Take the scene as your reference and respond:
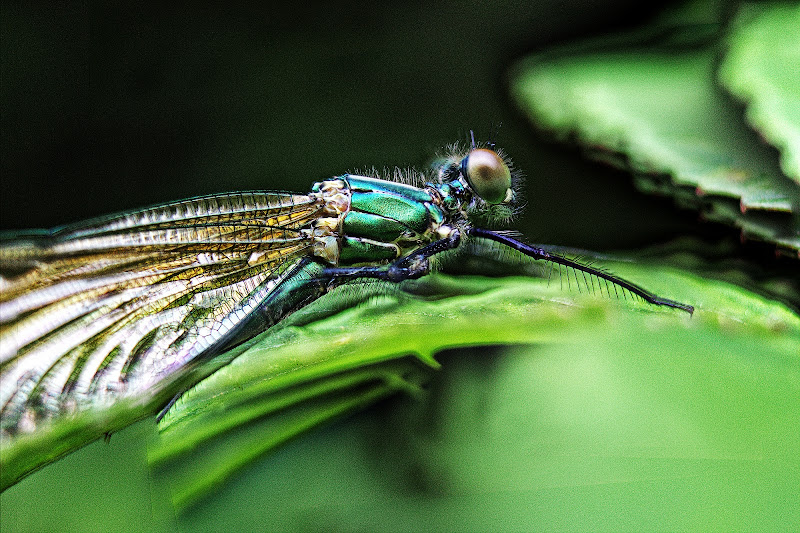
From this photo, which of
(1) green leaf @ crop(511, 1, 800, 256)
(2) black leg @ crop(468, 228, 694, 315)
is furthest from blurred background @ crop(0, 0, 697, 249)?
(2) black leg @ crop(468, 228, 694, 315)

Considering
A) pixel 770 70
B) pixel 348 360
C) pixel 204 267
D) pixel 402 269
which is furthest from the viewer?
pixel 204 267

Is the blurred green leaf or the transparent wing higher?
the transparent wing

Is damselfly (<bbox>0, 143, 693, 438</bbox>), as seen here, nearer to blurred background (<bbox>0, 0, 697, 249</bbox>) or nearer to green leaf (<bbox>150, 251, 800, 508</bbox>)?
green leaf (<bbox>150, 251, 800, 508</bbox>)

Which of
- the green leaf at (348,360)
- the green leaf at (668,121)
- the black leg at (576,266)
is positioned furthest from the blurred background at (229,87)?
the green leaf at (348,360)

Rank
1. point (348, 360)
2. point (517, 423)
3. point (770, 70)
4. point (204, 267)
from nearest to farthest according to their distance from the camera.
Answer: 1. point (517, 423)
2. point (348, 360)
3. point (770, 70)
4. point (204, 267)

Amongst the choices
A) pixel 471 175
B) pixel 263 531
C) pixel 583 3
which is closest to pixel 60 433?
pixel 263 531

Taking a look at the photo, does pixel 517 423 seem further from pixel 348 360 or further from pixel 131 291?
pixel 131 291

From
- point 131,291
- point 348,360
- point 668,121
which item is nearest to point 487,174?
point 668,121
